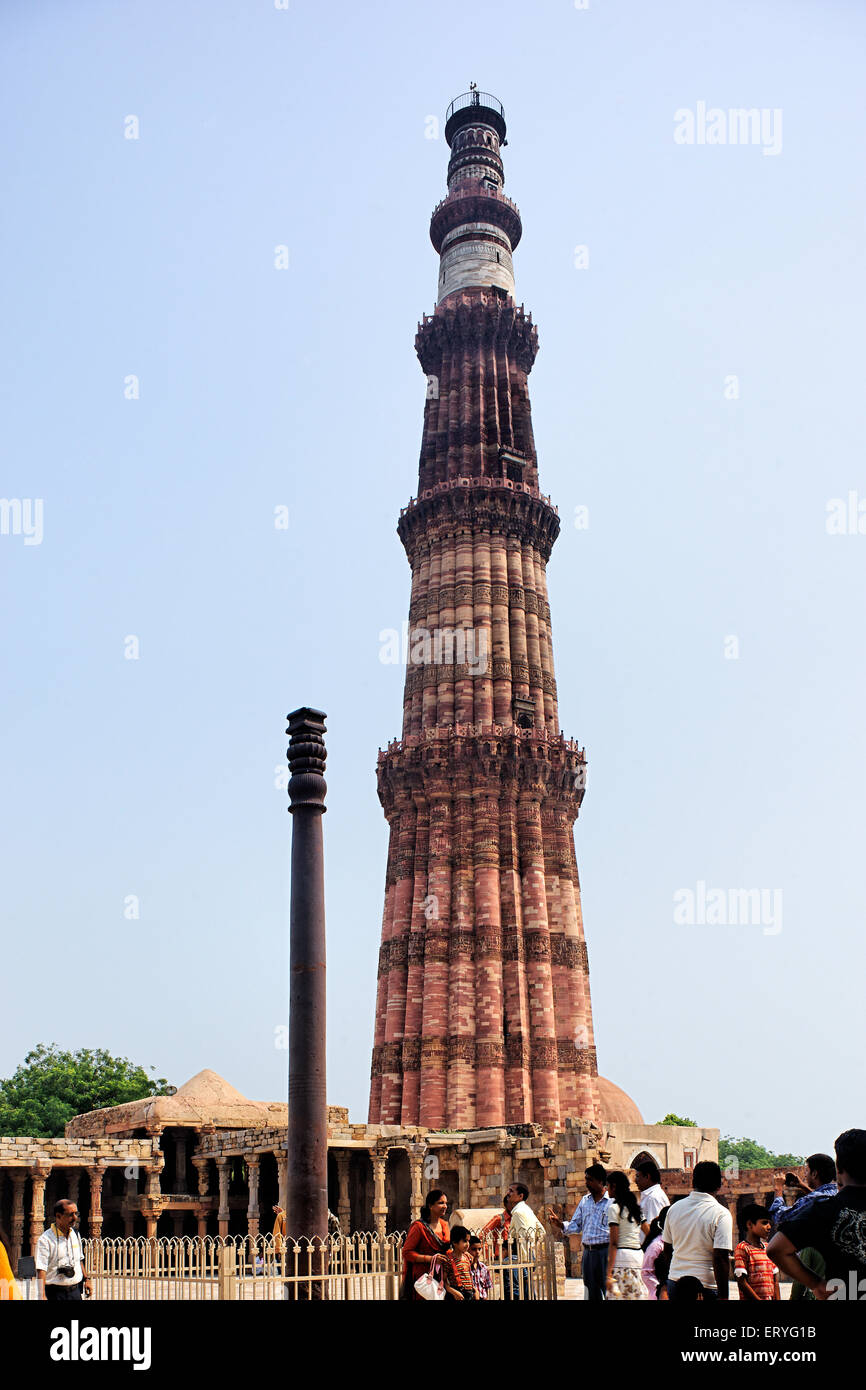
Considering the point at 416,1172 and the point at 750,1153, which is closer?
the point at 416,1172

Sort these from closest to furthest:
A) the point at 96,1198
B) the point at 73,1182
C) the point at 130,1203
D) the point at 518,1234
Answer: the point at 518,1234 < the point at 96,1198 < the point at 130,1203 < the point at 73,1182

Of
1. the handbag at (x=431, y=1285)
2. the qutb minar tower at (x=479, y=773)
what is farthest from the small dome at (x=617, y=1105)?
the handbag at (x=431, y=1285)

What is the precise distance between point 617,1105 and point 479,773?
652 inches

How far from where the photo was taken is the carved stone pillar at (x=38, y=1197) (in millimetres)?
27578

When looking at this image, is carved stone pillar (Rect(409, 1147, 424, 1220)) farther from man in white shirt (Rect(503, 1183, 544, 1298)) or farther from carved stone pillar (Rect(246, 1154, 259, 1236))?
man in white shirt (Rect(503, 1183, 544, 1298))

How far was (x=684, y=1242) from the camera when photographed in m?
7.60

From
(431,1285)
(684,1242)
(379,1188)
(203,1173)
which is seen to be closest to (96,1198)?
(203,1173)

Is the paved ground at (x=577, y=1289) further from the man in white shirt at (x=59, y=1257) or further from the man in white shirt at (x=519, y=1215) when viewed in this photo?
the man in white shirt at (x=59, y=1257)

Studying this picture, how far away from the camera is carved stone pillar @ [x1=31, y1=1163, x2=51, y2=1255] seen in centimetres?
2758

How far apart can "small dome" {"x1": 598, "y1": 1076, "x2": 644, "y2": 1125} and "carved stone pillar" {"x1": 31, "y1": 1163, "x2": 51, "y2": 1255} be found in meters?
22.9

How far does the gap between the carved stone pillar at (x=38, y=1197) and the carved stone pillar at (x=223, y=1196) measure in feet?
14.7

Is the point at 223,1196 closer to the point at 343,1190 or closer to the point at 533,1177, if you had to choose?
the point at 343,1190

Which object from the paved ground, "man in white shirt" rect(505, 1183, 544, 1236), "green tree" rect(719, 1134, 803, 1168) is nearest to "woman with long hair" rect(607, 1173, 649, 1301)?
"man in white shirt" rect(505, 1183, 544, 1236)
